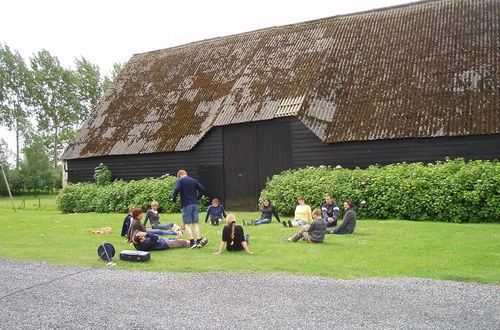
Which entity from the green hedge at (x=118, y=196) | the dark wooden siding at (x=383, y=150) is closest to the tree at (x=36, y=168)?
the green hedge at (x=118, y=196)

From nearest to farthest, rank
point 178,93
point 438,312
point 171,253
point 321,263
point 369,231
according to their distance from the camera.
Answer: point 438,312 < point 321,263 < point 171,253 < point 369,231 < point 178,93

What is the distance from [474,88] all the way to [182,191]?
13847 millimetres

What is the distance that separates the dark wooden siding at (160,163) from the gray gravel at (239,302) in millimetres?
15862

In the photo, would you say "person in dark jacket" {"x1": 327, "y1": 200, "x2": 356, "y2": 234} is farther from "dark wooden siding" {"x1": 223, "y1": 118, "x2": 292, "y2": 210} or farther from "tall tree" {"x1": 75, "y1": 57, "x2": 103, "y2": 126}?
"tall tree" {"x1": 75, "y1": 57, "x2": 103, "y2": 126}

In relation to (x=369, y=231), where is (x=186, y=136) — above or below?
above

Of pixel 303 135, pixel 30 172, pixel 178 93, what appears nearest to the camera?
pixel 303 135

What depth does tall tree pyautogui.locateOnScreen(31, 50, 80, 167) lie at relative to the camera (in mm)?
63375

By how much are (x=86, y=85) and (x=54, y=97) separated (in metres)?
4.28

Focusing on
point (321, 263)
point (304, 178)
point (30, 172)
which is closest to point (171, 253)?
point (321, 263)

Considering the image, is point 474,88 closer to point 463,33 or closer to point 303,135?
point 463,33

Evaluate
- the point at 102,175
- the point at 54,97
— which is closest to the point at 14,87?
the point at 54,97

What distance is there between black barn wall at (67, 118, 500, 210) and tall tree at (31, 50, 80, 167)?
40141mm

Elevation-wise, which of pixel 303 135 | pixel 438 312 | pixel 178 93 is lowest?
pixel 438 312

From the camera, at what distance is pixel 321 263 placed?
10.3m
